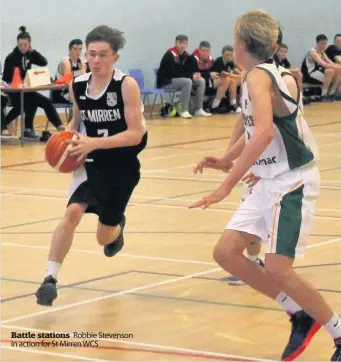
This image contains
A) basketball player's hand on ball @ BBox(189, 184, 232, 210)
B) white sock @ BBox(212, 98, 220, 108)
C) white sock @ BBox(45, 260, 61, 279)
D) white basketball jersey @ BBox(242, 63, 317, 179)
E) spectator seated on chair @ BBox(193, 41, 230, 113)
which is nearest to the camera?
basketball player's hand on ball @ BBox(189, 184, 232, 210)

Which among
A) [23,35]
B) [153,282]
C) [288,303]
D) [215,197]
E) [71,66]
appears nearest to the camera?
[215,197]

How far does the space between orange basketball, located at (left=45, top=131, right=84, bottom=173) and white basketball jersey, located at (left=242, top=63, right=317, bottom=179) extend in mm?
1416

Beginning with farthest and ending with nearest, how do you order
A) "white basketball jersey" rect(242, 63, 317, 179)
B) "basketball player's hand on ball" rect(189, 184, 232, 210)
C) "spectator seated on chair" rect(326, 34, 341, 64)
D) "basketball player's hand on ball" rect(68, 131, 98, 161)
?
"spectator seated on chair" rect(326, 34, 341, 64), "basketball player's hand on ball" rect(68, 131, 98, 161), "white basketball jersey" rect(242, 63, 317, 179), "basketball player's hand on ball" rect(189, 184, 232, 210)

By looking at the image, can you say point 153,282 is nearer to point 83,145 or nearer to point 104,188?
point 104,188

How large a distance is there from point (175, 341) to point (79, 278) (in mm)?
1545

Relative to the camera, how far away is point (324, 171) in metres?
11.0

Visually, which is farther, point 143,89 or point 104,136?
point 143,89

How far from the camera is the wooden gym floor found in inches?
185

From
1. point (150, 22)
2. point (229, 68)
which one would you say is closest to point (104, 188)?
point (229, 68)

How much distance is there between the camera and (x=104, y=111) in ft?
18.6

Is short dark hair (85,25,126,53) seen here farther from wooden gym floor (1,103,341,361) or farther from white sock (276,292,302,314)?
white sock (276,292,302,314)

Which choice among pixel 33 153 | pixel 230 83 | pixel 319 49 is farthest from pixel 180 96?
pixel 33 153

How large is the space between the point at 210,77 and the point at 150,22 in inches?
64.8

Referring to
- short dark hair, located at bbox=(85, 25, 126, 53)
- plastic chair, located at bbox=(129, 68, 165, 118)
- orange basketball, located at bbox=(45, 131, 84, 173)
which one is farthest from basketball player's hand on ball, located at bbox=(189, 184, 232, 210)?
plastic chair, located at bbox=(129, 68, 165, 118)
